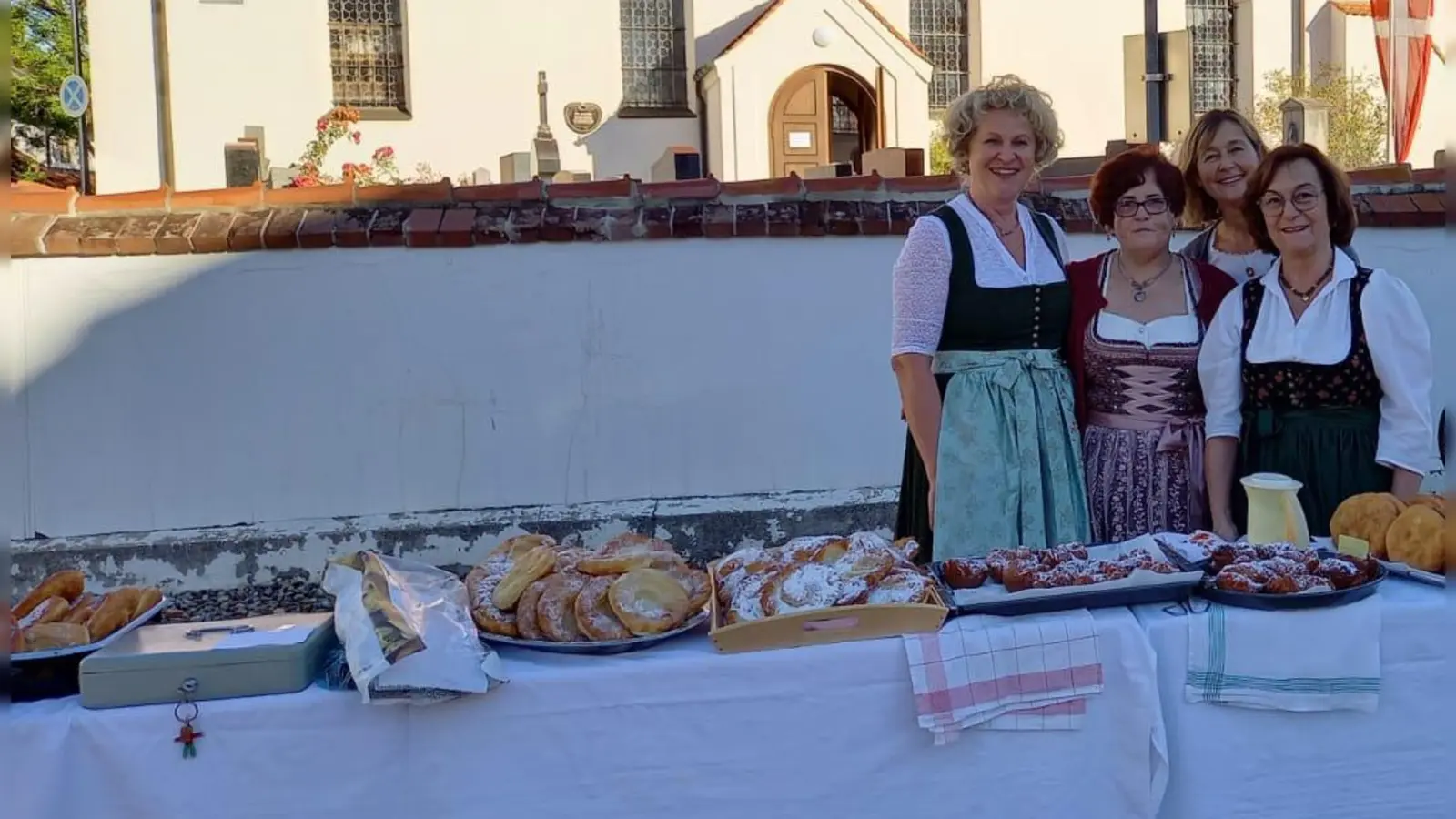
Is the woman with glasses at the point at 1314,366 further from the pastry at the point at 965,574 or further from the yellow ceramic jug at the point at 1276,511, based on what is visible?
the pastry at the point at 965,574

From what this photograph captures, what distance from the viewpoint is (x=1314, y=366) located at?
104 inches

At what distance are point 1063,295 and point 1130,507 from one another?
20.6 inches

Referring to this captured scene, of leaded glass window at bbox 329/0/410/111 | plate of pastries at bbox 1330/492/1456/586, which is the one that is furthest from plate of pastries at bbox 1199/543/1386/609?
leaded glass window at bbox 329/0/410/111

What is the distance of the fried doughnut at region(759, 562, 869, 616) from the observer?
6.19ft

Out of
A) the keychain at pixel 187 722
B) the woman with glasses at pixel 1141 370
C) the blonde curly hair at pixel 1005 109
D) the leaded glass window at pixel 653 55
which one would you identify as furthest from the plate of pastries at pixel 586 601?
the leaded glass window at pixel 653 55

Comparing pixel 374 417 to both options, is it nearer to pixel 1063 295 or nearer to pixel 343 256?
pixel 343 256

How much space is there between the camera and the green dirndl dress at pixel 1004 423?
9.20ft

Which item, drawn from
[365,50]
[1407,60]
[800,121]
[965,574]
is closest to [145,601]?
[965,574]

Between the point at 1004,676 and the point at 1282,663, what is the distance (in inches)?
18.3

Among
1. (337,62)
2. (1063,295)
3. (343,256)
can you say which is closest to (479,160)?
(337,62)

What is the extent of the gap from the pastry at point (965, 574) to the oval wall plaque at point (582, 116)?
12179 millimetres

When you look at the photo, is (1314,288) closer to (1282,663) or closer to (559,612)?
(1282,663)

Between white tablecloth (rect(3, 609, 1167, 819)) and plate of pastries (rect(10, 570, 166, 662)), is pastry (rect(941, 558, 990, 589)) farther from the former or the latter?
plate of pastries (rect(10, 570, 166, 662))

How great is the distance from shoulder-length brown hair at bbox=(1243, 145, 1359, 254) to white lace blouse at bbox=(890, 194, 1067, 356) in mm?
460
